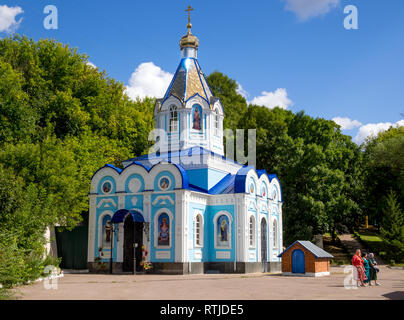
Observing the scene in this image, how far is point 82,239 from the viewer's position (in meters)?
25.0

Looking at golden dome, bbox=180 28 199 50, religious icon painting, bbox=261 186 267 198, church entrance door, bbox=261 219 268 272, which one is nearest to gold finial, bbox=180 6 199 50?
golden dome, bbox=180 28 199 50

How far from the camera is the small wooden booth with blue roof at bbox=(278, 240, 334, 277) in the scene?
19.6m

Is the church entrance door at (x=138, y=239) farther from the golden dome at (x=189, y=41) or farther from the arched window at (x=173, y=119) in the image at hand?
the golden dome at (x=189, y=41)

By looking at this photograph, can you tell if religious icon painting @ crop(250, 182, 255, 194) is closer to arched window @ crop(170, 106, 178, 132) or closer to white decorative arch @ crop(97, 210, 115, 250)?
arched window @ crop(170, 106, 178, 132)

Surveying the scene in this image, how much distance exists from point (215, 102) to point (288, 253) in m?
10.4

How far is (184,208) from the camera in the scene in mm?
21438

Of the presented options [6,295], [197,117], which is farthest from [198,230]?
[6,295]

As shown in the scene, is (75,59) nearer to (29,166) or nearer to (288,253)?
(29,166)

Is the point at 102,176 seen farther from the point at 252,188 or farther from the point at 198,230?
the point at 252,188

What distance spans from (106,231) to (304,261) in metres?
10.3

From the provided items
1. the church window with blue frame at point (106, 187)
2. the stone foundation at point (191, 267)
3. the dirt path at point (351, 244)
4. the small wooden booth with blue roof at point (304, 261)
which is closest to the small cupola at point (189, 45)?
the church window with blue frame at point (106, 187)

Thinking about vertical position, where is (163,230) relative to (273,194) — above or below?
below

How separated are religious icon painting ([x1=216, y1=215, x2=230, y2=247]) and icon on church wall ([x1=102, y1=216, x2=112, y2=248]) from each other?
18.5ft
